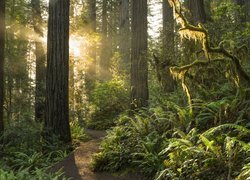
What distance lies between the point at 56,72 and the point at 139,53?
3185 mm

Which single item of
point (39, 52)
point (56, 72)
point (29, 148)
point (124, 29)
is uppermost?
point (124, 29)

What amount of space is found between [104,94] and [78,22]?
12.6 feet

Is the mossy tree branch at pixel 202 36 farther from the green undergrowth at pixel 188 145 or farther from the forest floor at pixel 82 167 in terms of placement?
the forest floor at pixel 82 167

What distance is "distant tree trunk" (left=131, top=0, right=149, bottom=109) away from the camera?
13.2 meters

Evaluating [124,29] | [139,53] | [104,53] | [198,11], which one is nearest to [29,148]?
[139,53]

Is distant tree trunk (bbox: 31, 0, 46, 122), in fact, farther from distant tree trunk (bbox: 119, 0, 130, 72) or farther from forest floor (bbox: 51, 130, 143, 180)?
distant tree trunk (bbox: 119, 0, 130, 72)

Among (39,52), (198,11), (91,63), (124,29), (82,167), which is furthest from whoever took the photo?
(124,29)

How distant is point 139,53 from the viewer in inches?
521

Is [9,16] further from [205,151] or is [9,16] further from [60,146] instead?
[205,151]

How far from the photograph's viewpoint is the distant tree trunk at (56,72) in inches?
453

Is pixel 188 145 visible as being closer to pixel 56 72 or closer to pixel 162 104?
pixel 162 104

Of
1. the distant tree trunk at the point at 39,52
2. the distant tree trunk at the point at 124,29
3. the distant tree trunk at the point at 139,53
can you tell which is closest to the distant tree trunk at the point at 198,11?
the distant tree trunk at the point at 139,53

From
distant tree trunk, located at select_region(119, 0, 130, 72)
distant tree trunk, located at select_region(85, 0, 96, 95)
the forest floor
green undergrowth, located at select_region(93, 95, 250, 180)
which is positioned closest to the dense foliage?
green undergrowth, located at select_region(93, 95, 250, 180)

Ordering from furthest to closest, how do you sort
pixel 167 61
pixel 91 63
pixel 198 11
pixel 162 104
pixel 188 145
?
pixel 91 63 → pixel 198 11 → pixel 167 61 → pixel 162 104 → pixel 188 145
